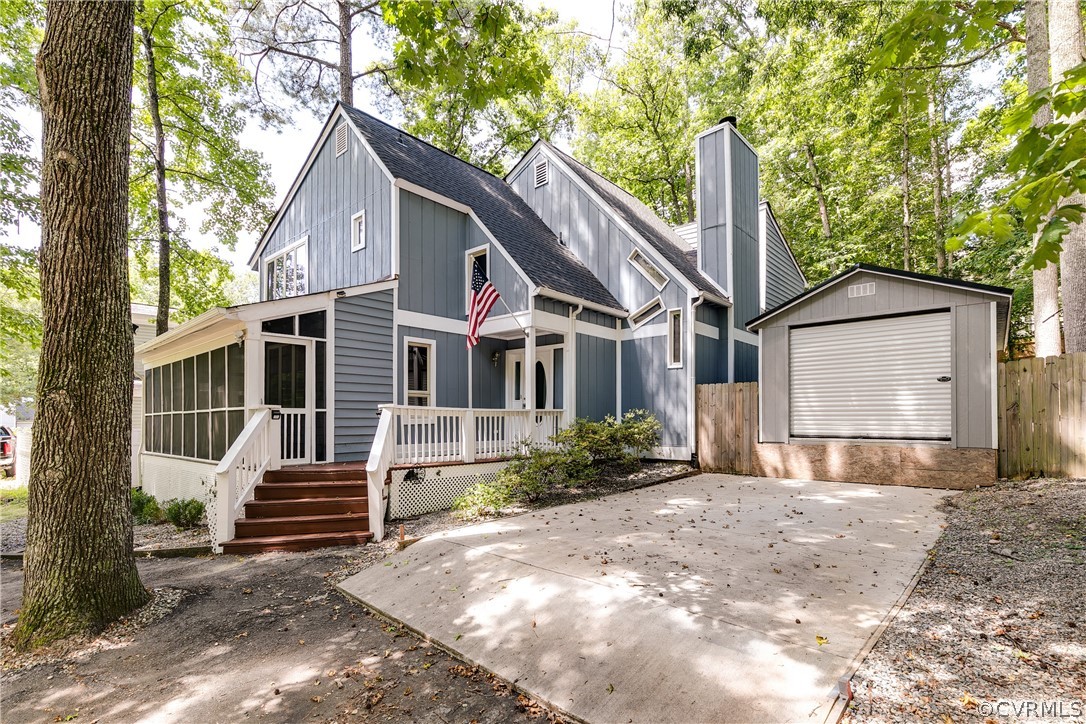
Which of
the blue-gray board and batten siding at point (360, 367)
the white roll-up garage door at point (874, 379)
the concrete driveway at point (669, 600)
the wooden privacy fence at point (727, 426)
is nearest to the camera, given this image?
the concrete driveway at point (669, 600)

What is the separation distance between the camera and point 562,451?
8.85 metres

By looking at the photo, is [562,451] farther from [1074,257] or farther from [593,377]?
[1074,257]

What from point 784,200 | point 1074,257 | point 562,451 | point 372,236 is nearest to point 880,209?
point 784,200

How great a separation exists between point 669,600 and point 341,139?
39.0 ft

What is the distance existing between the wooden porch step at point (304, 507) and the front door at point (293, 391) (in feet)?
4.76

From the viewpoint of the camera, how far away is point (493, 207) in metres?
11.9

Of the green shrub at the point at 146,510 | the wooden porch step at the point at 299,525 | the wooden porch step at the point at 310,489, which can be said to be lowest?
the green shrub at the point at 146,510

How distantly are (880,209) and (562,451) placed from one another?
17075 millimetres

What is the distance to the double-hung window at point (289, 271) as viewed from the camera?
41.1ft

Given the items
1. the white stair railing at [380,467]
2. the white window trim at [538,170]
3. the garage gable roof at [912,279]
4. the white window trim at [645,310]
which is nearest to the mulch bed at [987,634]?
the garage gable roof at [912,279]

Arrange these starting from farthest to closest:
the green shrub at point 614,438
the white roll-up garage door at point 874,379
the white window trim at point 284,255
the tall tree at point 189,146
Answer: the tall tree at point 189,146, the white window trim at point 284,255, the green shrub at point 614,438, the white roll-up garage door at point 874,379

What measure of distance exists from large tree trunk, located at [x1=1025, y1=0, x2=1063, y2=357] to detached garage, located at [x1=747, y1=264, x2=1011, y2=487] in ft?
1.87

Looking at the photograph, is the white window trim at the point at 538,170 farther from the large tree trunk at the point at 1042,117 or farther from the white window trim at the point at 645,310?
the large tree trunk at the point at 1042,117

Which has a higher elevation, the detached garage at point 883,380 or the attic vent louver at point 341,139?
the attic vent louver at point 341,139
